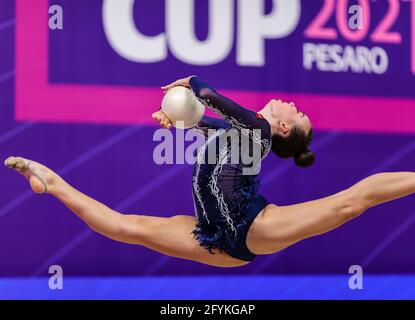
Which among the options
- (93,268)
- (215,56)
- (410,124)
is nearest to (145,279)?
(93,268)

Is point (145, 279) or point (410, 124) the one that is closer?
point (145, 279)

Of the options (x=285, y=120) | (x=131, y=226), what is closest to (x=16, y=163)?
(x=131, y=226)

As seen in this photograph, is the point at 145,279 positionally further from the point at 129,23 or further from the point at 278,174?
the point at 129,23

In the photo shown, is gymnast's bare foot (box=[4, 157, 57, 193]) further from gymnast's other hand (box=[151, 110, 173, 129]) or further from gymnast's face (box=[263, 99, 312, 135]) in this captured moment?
gymnast's face (box=[263, 99, 312, 135])

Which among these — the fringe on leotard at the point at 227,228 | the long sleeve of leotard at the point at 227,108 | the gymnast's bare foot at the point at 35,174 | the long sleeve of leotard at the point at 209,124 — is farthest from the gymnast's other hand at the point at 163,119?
the gymnast's bare foot at the point at 35,174

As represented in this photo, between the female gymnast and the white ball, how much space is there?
7 centimetres

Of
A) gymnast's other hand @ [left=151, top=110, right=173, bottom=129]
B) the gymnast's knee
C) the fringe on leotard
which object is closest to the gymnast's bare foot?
gymnast's other hand @ [left=151, top=110, right=173, bottom=129]

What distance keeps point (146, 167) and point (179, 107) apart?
106cm

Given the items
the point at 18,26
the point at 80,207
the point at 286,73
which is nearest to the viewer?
the point at 80,207

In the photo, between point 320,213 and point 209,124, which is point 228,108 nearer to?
point 209,124

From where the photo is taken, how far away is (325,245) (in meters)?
4.23
